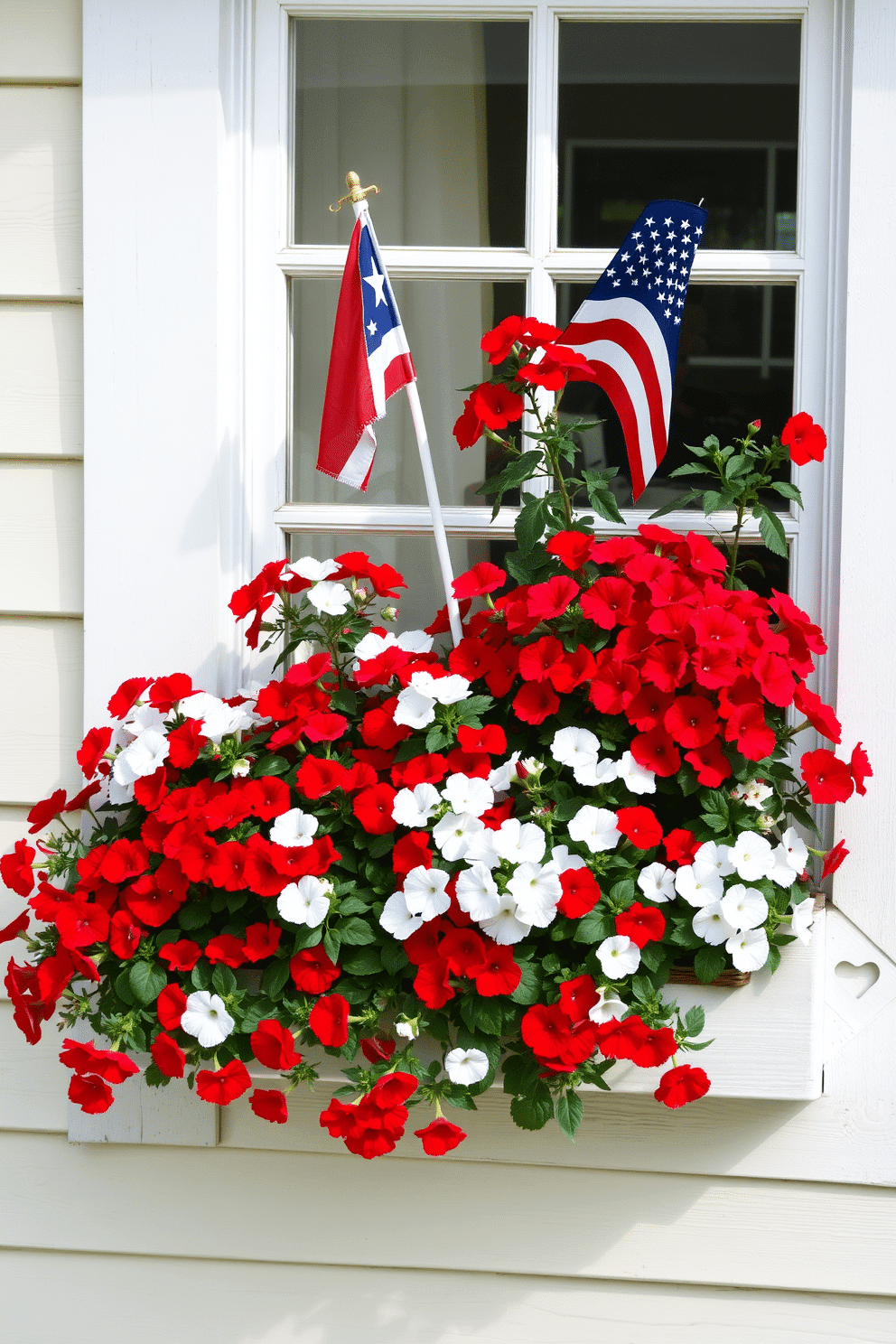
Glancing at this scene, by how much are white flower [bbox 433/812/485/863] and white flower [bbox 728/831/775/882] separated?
0.96ft

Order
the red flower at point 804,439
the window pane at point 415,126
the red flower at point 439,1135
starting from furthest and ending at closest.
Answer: the window pane at point 415,126 → the red flower at point 804,439 → the red flower at point 439,1135

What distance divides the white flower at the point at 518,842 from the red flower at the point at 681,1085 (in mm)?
288

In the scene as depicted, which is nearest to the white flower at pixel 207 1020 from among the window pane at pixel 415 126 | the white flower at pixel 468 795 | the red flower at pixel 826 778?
the white flower at pixel 468 795

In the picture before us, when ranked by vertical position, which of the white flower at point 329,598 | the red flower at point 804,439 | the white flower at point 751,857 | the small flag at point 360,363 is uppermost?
the small flag at point 360,363

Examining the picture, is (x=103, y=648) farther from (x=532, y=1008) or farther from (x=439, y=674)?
(x=532, y=1008)

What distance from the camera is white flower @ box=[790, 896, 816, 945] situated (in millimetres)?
1282

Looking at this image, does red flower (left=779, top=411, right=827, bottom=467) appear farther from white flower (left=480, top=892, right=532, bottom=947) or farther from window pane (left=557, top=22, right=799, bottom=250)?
white flower (left=480, top=892, right=532, bottom=947)

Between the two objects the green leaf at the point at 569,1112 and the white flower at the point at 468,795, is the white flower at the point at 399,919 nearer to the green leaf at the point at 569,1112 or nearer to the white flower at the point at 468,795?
the white flower at the point at 468,795

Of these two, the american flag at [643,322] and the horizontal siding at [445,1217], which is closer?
the american flag at [643,322]

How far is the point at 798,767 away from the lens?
1485mm

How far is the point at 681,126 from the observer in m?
1.56

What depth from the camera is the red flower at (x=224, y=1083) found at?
1211 millimetres

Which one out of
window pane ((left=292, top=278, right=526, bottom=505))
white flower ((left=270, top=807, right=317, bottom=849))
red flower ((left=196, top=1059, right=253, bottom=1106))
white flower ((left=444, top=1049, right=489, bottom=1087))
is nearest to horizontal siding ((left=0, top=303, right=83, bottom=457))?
window pane ((left=292, top=278, right=526, bottom=505))

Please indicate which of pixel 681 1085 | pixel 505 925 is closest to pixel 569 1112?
pixel 681 1085
